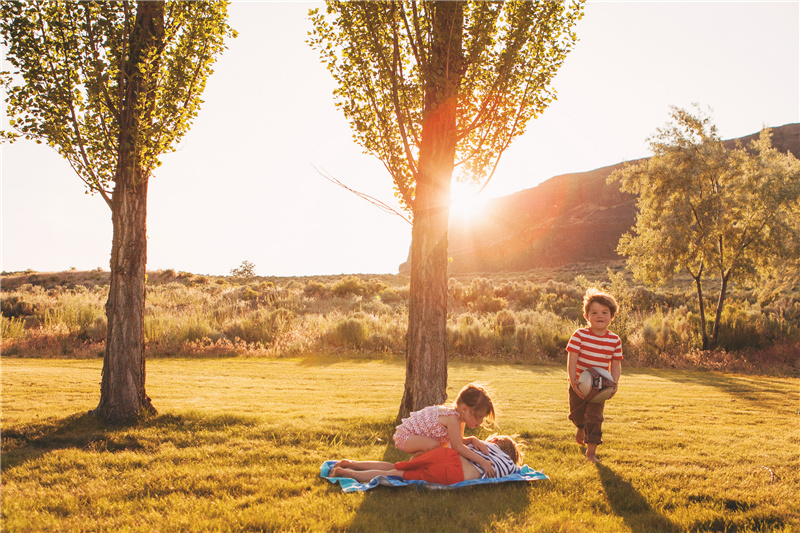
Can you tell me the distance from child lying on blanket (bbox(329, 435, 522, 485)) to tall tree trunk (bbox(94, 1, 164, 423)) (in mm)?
3433

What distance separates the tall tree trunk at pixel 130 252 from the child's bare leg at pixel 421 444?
3929 mm

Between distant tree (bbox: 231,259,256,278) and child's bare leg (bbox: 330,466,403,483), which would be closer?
child's bare leg (bbox: 330,466,403,483)

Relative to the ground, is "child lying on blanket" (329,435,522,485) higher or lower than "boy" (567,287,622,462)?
lower

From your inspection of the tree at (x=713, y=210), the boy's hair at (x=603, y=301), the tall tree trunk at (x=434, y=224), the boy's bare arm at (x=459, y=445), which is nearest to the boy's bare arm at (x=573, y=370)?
the boy's hair at (x=603, y=301)

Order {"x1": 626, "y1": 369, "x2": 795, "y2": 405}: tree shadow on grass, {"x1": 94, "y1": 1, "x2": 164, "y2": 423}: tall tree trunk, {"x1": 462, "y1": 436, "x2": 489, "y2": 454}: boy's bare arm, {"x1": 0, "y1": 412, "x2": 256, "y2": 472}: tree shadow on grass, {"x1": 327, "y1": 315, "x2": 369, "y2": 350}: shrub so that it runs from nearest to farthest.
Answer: {"x1": 462, "y1": 436, "x2": 489, "y2": 454}: boy's bare arm, {"x1": 0, "y1": 412, "x2": 256, "y2": 472}: tree shadow on grass, {"x1": 94, "y1": 1, "x2": 164, "y2": 423}: tall tree trunk, {"x1": 626, "y1": 369, "x2": 795, "y2": 405}: tree shadow on grass, {"x1": 327, "y1": 315, "x2": 369, "y2": 350}: shrub

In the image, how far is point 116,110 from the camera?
6.85m

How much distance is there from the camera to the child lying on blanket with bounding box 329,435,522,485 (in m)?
4.72

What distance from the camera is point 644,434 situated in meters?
7.00

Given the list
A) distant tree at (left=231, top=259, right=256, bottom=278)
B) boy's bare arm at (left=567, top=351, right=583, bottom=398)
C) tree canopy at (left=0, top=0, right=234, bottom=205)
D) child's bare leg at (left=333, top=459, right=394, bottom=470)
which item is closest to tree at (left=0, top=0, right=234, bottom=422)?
tree canopy at (left=0, top=0, right=234, bottom=205)

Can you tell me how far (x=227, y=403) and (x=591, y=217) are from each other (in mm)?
82034

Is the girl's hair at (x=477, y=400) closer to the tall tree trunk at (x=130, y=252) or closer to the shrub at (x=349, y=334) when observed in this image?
the tall tree trunk at (x=130, y=252)

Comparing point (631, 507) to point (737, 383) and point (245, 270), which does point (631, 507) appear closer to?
point (737, 383)

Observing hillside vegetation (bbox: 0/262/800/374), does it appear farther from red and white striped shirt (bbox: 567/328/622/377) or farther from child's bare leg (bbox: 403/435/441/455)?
child's bare leg (bbox: 403/435/441/455)

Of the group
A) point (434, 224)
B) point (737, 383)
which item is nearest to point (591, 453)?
point (434, 224)
